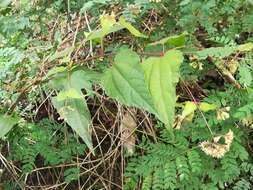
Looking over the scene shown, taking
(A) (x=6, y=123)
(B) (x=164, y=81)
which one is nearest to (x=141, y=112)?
(A) (x=6, y=123)

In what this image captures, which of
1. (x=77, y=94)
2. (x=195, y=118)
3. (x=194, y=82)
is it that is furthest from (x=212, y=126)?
(x=77, y=94)

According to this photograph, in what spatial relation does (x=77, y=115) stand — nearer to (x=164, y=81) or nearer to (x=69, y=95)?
(x=69, y=95)

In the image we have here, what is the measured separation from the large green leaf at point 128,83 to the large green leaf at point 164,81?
11mm

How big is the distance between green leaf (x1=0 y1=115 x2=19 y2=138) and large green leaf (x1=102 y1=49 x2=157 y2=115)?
0.77ft

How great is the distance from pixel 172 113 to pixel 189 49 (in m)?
0.19

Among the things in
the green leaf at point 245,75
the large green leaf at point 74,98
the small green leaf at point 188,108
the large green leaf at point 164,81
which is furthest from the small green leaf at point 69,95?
the green leaf at point 245,75

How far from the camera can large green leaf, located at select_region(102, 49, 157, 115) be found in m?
0.68

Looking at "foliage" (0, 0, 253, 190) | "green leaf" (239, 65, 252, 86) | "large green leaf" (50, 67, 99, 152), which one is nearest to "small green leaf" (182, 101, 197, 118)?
"foliage" (0, 0, 253, 190)

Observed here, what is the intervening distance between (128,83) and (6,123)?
0.30m

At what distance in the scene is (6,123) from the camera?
2.82ft

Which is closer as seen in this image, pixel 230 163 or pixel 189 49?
pixel 189 49

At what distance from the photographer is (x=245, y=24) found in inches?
48.4

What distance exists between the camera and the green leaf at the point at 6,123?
84 cm

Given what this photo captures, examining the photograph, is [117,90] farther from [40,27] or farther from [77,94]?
[40,27]
